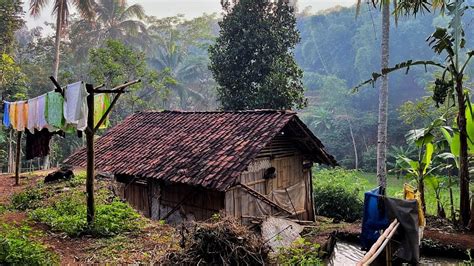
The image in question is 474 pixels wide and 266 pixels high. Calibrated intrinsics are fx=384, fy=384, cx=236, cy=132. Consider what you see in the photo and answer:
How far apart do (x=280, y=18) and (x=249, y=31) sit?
1703 mm

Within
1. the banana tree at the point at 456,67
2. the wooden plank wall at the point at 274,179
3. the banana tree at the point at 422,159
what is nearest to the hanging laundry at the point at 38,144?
the wooden plank wall at the point at 274,179

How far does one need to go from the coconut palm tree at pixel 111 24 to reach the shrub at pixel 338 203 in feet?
76.3

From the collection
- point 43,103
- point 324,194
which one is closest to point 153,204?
point 43,103

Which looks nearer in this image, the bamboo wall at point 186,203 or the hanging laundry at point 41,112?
the hanging laundry at point 41,112

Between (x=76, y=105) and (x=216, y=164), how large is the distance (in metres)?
3.70

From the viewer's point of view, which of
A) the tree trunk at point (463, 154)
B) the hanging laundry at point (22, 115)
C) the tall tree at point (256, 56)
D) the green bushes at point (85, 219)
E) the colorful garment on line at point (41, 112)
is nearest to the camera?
the green bushes at point (85, 219)

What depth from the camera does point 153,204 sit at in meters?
11.3

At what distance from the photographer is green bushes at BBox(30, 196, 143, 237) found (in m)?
6.66

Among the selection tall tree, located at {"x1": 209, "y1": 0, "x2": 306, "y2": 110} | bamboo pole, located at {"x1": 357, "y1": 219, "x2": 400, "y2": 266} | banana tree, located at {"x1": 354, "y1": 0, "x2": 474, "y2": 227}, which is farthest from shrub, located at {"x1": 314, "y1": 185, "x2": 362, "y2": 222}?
bamboo pole, located at {"x1": 357, "y1": 219, "x2": 400, "y2": 266}

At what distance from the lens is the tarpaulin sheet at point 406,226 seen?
20.0 ft

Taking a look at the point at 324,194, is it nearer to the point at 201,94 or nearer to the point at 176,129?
the point at 176,129

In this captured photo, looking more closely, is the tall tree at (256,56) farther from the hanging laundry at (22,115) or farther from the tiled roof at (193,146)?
the hanging laundry at (22,115)

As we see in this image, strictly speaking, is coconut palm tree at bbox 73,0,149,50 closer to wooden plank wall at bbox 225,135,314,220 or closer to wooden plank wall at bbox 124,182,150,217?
wooden plank wall at bbox 124,182,150,217

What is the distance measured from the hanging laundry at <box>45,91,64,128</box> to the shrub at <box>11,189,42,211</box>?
2304 mm
